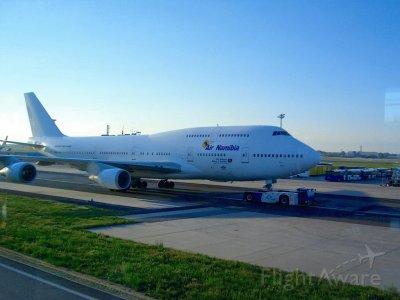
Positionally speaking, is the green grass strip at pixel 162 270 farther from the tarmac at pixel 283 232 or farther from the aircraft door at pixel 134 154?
the aircraft door at pixel 134 154

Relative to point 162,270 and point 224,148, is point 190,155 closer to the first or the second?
point 224,148

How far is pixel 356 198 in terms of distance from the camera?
28375 mm

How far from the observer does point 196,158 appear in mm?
28531

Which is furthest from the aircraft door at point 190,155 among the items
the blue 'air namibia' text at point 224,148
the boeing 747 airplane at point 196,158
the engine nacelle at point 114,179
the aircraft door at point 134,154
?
the aircraft door at point 134,154

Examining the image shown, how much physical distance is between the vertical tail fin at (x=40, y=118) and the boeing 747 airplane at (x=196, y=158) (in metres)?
12.0

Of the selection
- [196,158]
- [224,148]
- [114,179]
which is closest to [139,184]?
[196,158]

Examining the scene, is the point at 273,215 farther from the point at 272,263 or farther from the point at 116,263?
Answer: the point at 116,263

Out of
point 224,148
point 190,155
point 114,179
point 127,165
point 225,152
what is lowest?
point 114,179

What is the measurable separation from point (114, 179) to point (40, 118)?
74.6 ft

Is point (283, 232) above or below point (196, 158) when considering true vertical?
below

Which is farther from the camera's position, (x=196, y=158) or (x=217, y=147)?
(x=196, y=158)

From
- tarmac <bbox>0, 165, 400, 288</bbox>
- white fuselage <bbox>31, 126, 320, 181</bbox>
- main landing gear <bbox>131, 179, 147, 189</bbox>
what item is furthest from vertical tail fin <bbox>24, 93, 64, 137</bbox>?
tarmac <bbox>0, 165, 400, 288</bbox>

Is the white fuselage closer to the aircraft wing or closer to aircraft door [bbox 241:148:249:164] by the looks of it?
aircraft door [bbox 241:148:249:164]

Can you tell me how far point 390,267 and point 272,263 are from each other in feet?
10.0
